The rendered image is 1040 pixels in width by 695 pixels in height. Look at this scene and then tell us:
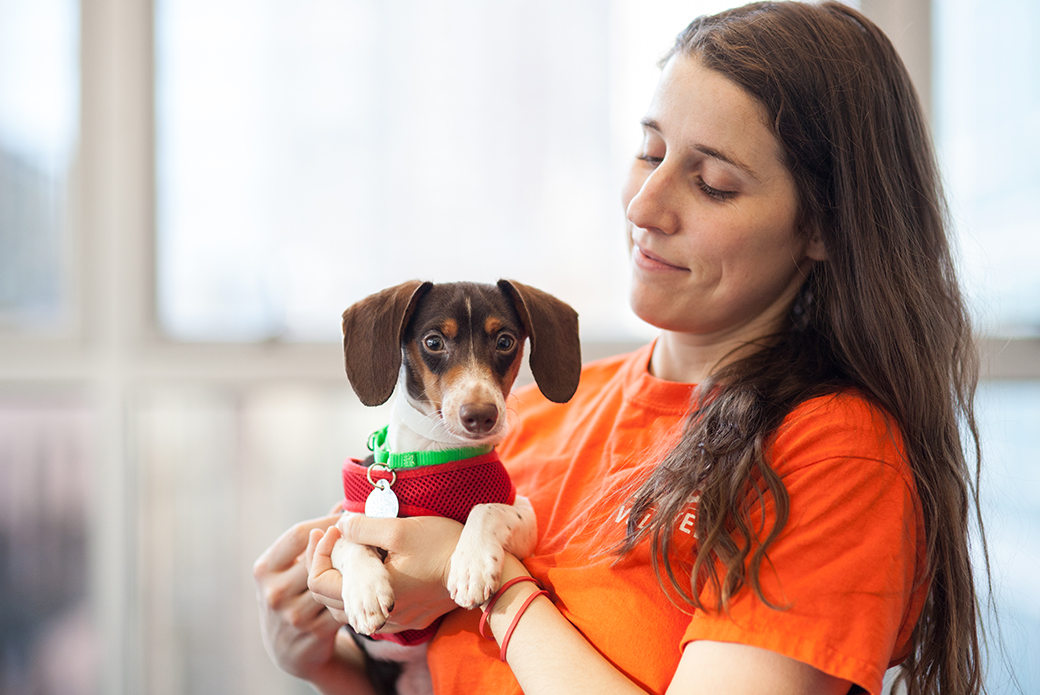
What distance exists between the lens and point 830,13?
1.19m

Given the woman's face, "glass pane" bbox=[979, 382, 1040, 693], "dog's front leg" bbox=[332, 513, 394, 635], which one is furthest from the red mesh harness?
"glass pane" bbox=[979, 382, 1040, 693]

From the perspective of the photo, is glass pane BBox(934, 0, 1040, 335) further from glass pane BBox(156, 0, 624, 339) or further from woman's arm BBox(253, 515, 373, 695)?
woman's arm BBox(253, 515, 373, 695)

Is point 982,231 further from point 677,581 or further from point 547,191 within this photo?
point 677,581

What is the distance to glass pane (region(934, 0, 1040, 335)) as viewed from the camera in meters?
2.60

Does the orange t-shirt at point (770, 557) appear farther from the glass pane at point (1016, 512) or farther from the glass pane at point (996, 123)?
the glass pane at point (996, 123)

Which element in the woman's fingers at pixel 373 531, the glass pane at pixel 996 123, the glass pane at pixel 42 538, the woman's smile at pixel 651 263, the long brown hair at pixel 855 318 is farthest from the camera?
the glass pane at pixel 996 123

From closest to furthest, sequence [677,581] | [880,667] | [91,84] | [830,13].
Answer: [880,667], [677,581], [830,13], [91,84]

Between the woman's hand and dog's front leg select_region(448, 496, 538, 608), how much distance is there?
0.03m

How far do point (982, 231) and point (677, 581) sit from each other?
2.36 m

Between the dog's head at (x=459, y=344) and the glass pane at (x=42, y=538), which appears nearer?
the dog's head at (x=459, y=344)

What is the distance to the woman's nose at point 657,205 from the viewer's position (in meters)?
1.19

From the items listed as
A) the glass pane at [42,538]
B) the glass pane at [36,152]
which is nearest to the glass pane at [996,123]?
the glass pane at [36,152]

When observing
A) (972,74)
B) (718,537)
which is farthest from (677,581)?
(972,74)

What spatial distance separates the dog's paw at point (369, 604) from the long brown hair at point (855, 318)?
397mm
